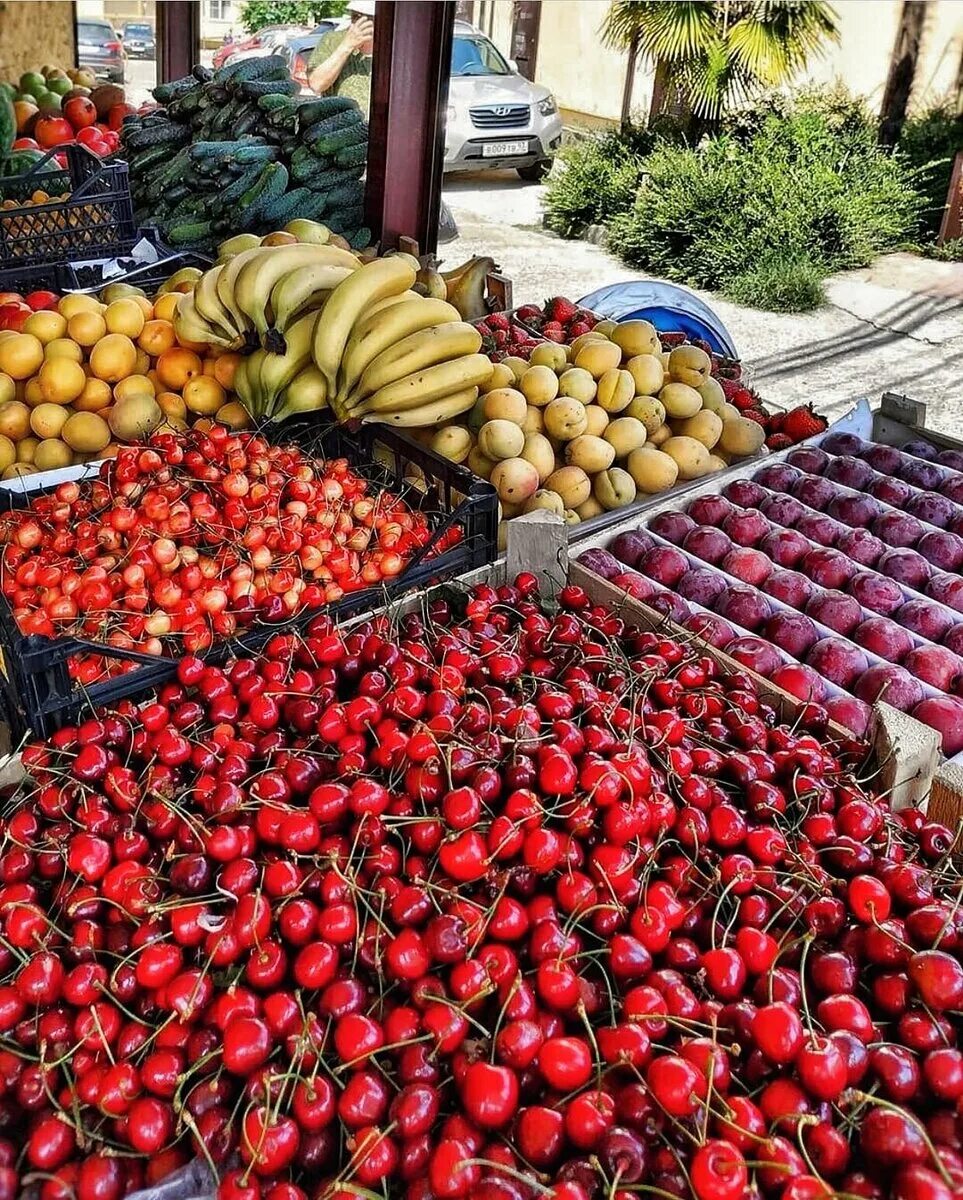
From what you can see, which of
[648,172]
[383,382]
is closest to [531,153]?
[648,172]

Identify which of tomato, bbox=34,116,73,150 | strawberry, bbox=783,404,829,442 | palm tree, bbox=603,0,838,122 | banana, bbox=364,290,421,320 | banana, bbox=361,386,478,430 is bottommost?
strawberry, bbox=783,404,829,442

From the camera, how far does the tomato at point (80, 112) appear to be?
19.9 feet

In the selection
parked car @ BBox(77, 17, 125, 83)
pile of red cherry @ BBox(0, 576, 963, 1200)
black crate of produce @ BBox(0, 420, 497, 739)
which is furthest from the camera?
parked car @ BBox(77, 17, 125, 83)

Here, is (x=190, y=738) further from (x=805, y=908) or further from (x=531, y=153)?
(x=531, y=153)

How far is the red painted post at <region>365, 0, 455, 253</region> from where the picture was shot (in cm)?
409

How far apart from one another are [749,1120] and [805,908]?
0.38m

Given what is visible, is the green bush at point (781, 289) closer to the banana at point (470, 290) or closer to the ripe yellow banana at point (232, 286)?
the banana at point (470, 290)

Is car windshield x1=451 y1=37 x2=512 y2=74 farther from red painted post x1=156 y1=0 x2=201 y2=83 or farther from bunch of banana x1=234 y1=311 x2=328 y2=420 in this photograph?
bunch of banana x1=234 y1=311 x2=328 y2=420

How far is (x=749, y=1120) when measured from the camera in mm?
1152

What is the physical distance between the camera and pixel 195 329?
281cm

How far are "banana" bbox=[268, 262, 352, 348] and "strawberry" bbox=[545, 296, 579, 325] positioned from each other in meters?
1.02

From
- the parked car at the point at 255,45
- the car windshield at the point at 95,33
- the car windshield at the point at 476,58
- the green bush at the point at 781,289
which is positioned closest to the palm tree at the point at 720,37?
the green bush at the point at 781,289

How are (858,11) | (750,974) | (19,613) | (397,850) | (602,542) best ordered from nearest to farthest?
(750,974)
(397,850)
(19,613)
(602,542)
(858,11)

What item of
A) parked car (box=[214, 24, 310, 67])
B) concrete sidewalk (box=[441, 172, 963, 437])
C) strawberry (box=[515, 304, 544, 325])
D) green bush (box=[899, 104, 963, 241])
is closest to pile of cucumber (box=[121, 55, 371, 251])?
strawberry (box=[515, 304, 544, 325])
